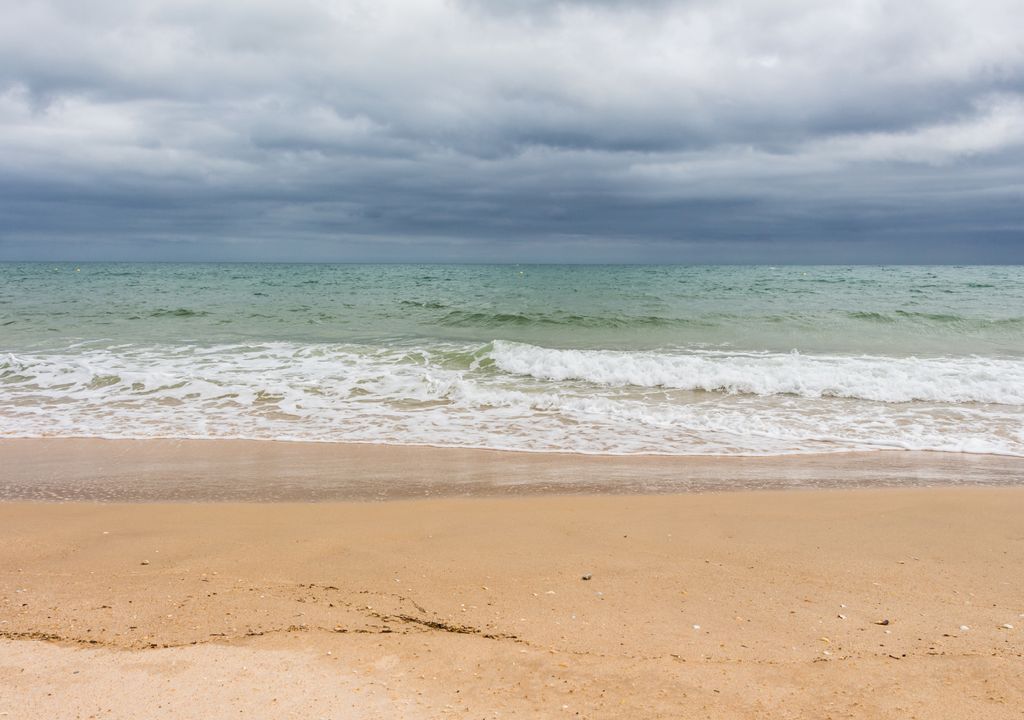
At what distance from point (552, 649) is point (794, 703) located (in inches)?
40.4

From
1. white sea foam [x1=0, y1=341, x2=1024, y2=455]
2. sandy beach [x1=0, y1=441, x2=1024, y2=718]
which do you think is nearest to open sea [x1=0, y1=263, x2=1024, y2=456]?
white sea foam [x1=0, y1=341, x2=1024, y2=455]

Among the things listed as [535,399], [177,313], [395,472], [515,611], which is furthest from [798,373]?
[177,313]

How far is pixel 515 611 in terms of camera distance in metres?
3.35

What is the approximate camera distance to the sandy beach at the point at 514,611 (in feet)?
8.45

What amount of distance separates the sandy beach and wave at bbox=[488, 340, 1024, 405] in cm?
577

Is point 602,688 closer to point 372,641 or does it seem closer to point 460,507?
point 372,641

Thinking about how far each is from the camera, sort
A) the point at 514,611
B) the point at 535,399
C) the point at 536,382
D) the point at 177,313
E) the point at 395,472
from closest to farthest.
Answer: the point at 514,611 < the point at 395,472 < the point at 535,399 < the point at 536,382 < the point at 177,313

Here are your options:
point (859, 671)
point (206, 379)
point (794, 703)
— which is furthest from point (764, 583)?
point (206, 379)

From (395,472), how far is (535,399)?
389 centimetres

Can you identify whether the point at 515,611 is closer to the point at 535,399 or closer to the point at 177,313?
the point at 535,399

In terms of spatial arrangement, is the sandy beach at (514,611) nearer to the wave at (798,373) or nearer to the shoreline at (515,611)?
the shoreline at (515,611)

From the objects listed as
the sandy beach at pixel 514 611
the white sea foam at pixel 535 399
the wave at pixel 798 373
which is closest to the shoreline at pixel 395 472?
the white sea foam at pixel 535 399

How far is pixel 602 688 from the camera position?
2.63 m

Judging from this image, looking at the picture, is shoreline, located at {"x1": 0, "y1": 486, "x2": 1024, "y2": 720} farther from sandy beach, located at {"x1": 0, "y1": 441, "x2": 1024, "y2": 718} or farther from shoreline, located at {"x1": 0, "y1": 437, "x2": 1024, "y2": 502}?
shoreline, located at {"x1": 0, "y1": 437, "x2": 1024, "y2": 502}
